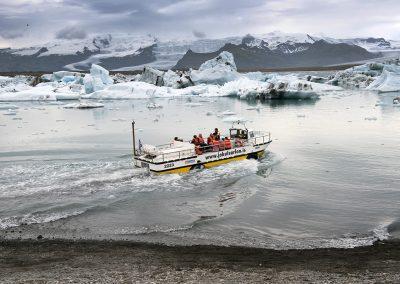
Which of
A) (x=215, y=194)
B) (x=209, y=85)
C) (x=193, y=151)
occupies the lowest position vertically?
(x=215, y=194)

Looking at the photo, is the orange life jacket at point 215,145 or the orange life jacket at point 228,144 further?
the orange life jacket at point 228,144

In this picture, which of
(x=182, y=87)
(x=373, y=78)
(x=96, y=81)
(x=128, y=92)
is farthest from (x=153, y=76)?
(x=373, y=78)

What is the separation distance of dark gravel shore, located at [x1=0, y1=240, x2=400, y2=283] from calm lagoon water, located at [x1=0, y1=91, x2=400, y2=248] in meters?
0.84

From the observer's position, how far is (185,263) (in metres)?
11.6

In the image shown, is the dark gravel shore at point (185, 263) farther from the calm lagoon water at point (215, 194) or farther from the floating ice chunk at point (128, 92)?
the floating ice chunk at point (128, 92)

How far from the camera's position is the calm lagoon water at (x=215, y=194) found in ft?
47.9

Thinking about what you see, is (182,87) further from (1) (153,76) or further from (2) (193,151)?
(2) (193,151)

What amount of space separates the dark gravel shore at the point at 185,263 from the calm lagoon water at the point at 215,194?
2.75ft

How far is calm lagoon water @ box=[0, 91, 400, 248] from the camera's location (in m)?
14.6

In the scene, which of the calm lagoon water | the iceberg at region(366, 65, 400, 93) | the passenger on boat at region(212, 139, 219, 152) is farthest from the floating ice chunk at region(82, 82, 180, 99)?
the passenger on boat at region(212, 139, 219, 152)

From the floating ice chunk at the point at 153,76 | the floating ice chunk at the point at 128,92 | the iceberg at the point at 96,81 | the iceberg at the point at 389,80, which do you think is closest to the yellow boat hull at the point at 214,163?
the floating ice chunk at the point at 128,92

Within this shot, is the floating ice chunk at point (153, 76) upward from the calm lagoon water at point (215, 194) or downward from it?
upward

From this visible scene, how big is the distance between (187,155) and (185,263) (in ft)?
36.6

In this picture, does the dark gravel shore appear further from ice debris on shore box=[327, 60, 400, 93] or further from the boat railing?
ice debris on shore box=[327, 60, 400, 93]
